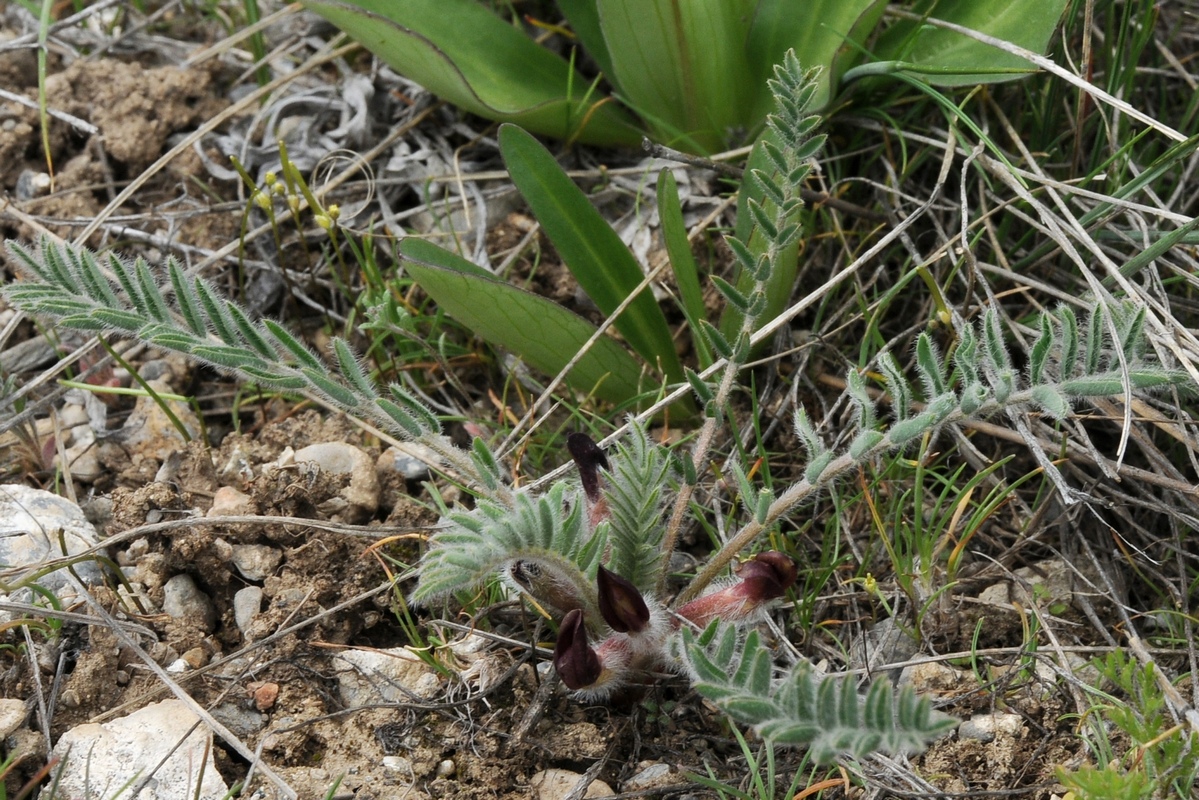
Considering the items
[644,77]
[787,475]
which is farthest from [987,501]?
[644,77]

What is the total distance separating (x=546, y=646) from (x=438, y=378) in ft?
2.55

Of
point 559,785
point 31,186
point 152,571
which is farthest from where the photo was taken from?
point 31,186

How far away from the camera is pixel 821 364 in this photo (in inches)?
88.5

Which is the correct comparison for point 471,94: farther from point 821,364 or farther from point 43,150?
point 43,150

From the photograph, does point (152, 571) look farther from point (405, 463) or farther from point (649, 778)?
point (649, 778)

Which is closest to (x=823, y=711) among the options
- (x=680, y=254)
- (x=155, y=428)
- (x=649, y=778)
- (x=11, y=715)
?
(x=649, y=778)

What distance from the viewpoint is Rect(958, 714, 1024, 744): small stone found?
167 cm

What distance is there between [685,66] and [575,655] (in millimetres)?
1329

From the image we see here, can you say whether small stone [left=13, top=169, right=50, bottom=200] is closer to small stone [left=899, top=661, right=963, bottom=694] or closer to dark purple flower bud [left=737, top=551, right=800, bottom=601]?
dark purple flower bud [left=737, top=551, right=800, bottom=601]

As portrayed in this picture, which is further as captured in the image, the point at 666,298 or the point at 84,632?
the point at 666,298

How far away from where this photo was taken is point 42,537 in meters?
1.93

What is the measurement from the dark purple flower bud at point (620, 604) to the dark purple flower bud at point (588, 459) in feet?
0.72

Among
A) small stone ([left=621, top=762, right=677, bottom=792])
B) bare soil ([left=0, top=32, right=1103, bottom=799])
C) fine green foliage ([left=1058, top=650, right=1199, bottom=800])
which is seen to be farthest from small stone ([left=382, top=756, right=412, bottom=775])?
fine green foliage ([left=1058, top=650, right=1199, bottom=800])

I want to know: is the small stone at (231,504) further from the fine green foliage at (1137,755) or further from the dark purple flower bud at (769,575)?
the fine green foliage at (1137,755)
